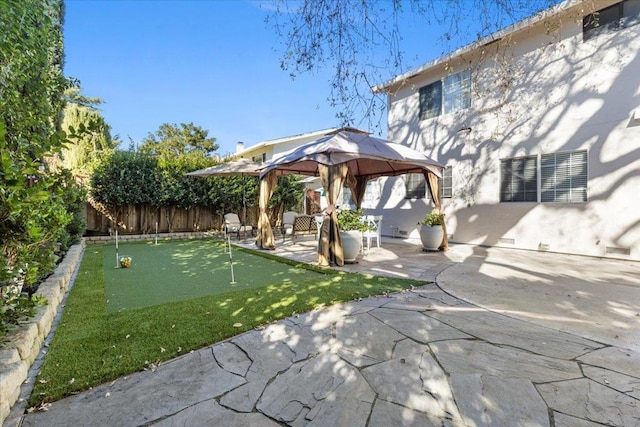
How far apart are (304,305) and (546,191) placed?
772 centimetres

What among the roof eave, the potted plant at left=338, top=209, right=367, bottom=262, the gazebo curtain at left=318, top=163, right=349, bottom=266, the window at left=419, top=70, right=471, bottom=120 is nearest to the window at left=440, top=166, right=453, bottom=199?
the window at left=419, top=70, right=471, bottom=120

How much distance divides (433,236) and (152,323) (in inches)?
278

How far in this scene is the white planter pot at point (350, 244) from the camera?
696 cm

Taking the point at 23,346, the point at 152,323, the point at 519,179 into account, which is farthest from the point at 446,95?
the point at 23,346

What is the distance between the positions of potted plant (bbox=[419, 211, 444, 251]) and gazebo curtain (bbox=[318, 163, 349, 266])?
118 inches

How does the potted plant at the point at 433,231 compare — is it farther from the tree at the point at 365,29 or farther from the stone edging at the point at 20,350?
the stone edging at the point at 20,350

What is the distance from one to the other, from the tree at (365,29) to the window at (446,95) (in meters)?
6.94

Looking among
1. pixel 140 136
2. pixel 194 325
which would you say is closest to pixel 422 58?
pixel 194 325

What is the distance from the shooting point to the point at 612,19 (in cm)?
726

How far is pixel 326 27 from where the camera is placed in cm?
328

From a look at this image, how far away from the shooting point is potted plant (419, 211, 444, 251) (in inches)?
337

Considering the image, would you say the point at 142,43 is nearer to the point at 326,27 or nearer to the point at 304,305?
the point at 326,27

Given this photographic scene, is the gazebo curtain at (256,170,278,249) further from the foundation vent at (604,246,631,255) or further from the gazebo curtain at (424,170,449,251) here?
the foundation vent at (604,246,631,255)

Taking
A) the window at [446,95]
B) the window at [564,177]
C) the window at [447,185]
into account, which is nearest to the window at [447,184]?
the window at [447,185]
